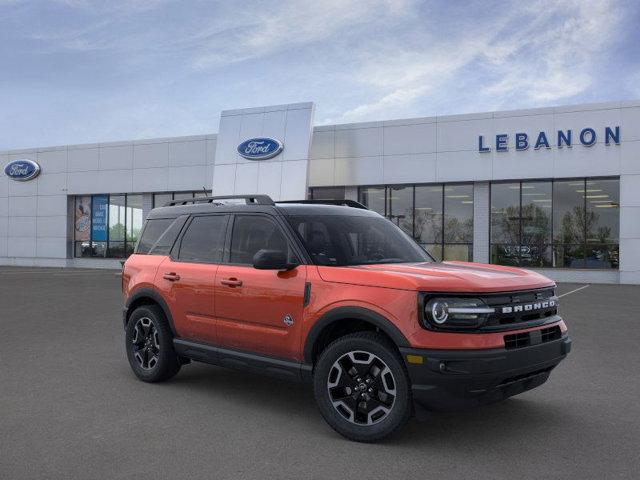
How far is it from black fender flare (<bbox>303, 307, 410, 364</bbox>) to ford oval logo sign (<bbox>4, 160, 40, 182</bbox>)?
3295 cm

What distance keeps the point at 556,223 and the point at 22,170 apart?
2739 cm

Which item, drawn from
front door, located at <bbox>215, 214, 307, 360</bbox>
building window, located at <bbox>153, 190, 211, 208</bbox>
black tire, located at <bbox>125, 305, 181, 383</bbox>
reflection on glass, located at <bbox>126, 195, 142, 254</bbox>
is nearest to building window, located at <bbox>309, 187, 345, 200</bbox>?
building window, located at <bbox>153, 190, 211, 208</bbox>

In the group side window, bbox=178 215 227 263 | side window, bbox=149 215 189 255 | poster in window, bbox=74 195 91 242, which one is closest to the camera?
side window, bbox=178 215 227 263

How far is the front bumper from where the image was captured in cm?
412

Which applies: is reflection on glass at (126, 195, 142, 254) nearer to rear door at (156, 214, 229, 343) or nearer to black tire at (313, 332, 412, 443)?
rear door at (156, 214, 229, 343)

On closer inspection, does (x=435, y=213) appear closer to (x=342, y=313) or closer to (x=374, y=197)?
(x=374, y=197)

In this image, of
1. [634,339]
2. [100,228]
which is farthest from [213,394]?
[100,228]

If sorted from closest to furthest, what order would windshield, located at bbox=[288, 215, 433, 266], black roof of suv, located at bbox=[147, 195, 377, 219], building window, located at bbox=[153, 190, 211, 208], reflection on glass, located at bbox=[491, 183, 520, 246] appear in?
1. windshield, located at bbox=[288, 215, 433, 266]
2. black roof of suv, located at bbox=[147, 195, 377, 219]
3. reflection on glass, located at bbox=[491, 183, 520, 246]
4. building window, located at bbox=[153, 190, 211, 208]

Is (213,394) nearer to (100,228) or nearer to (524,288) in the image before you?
(524,288)

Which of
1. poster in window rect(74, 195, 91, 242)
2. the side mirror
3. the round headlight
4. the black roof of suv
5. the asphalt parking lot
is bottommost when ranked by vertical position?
the asphalt parking lot

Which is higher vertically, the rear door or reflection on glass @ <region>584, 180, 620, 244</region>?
reflection on glass @ <region>584, 180, 620, 244</region>

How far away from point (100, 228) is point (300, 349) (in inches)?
1189

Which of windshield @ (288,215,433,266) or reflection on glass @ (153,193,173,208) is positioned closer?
windshield @ (288,215,433,266)

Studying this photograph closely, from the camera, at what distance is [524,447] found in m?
4.40
